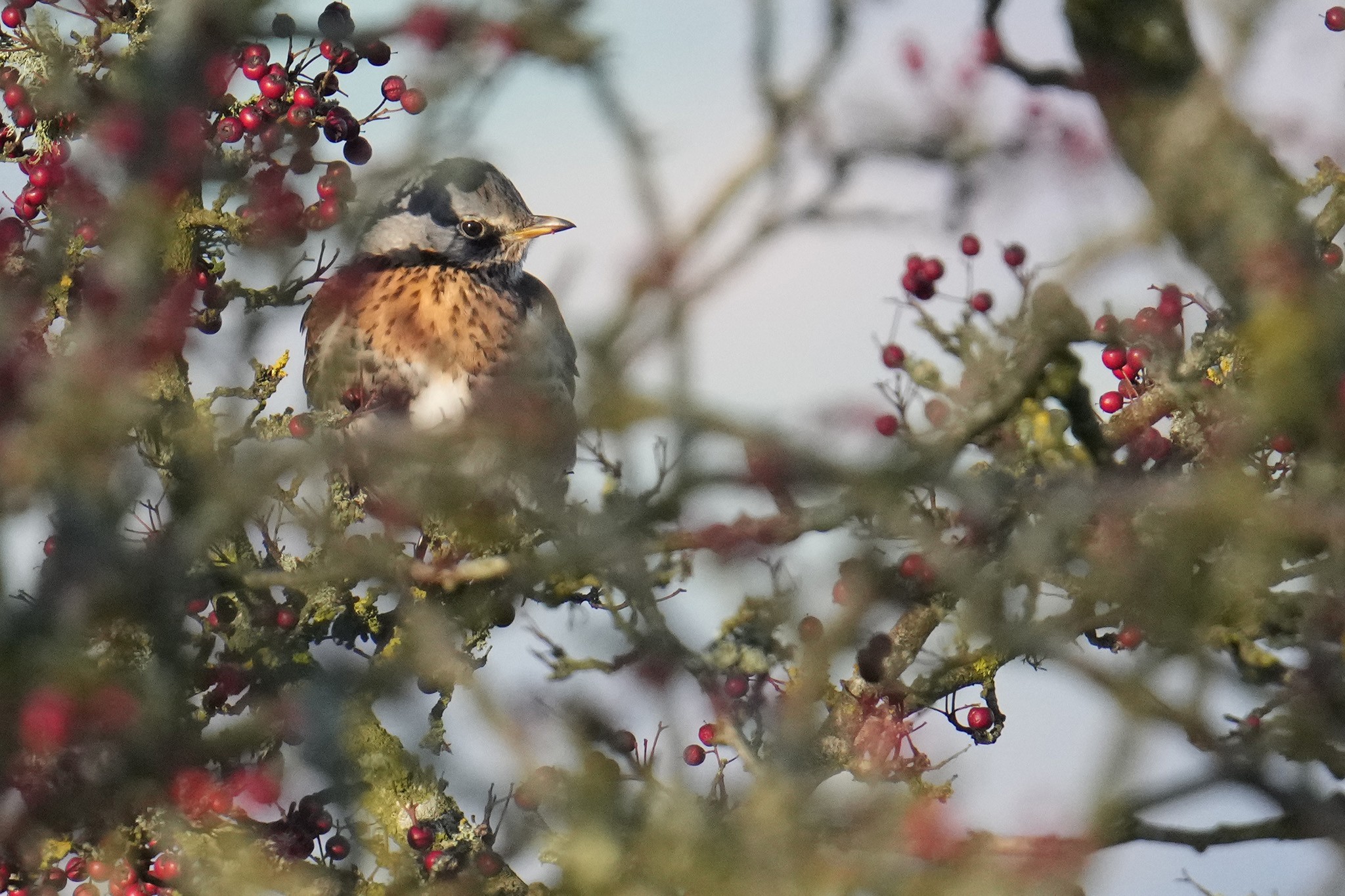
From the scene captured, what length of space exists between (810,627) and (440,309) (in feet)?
8.96

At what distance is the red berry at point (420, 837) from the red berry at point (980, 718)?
1.29m

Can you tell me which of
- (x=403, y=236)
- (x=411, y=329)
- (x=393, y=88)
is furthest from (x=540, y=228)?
(x=393, y=88)

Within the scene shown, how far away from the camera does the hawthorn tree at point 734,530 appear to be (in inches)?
70.4

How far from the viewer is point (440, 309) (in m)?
5.26

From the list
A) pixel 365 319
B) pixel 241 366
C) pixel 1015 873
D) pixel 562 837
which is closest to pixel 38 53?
pixel 241 366

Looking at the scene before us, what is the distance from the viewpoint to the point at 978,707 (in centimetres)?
354

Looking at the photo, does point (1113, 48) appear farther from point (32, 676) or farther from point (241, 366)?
point (32, 676)

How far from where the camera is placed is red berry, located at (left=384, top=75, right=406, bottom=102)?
3.95 meters

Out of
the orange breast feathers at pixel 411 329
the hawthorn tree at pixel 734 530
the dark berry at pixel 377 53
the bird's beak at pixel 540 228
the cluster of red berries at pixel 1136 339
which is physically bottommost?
the hawthorn tree at pixel 734 530

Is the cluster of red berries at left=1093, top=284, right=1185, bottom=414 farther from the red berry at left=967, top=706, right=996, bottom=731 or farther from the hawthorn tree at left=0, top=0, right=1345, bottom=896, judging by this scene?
the red berry at left=967, top=706, right=996, bottom=731

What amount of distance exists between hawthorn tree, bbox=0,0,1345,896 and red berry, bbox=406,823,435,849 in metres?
0.13

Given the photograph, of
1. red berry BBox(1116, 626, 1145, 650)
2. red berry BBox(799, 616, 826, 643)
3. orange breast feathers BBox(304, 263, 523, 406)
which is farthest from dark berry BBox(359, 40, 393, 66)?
red berry BBox(1116, 626, 1145, 650)

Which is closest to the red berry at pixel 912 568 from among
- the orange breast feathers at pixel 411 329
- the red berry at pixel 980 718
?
the red berry at pixel 980 718

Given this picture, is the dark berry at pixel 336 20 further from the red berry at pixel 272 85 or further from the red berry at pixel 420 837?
the red berry at pixel 420 837
